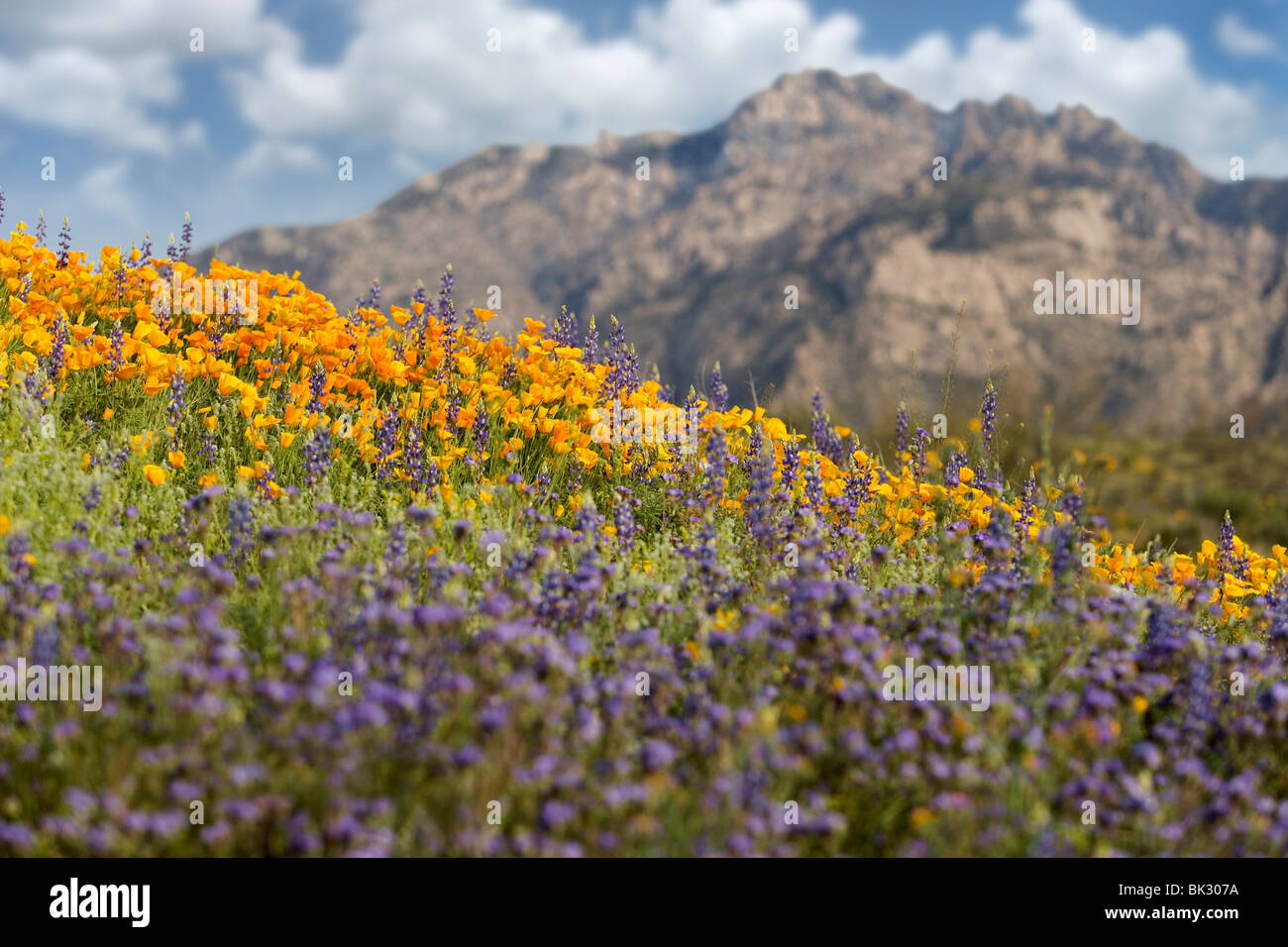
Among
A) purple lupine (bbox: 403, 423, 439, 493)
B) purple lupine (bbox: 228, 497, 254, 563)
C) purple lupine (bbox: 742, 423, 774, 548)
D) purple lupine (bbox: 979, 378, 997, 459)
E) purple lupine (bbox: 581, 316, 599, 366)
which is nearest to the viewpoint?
purple lupine (bbox: 228, 497, 254, 563)

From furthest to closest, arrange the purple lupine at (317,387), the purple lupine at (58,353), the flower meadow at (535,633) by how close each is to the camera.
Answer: the purple lupine at (317,387), the purple lupine at (58,353), the flower meadow at (535,633)

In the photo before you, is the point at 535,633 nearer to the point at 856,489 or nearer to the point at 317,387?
the point at 856,489

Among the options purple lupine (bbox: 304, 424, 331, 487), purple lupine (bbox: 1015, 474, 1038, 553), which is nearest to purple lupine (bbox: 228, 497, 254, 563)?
purple lupine (bbox: 304, 424, 331, 487)

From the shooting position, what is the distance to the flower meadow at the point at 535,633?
2385 mm

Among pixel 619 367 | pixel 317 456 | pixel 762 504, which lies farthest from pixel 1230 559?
pixel 317 456

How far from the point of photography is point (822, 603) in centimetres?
320

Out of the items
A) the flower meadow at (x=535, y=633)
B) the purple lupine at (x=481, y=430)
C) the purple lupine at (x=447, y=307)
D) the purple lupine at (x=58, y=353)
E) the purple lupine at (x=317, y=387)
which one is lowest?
the flower meadow at (x=535, y=633)

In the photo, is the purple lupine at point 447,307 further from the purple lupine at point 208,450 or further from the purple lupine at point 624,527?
the purple lupine at point 624,527

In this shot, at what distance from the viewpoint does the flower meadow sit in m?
2.38

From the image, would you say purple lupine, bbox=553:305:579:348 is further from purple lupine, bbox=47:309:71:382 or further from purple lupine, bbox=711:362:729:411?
purple lupine, bbox=47:309:71:382

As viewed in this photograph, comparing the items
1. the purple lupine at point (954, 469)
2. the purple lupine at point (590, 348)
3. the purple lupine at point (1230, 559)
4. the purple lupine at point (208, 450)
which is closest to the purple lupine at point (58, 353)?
the purple lupine at point (208, 450)
